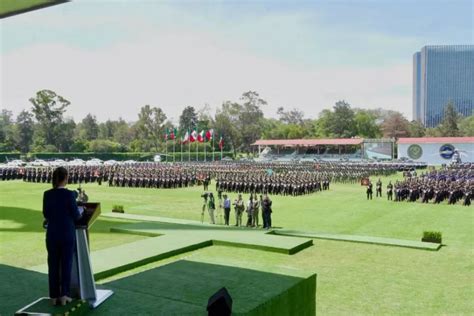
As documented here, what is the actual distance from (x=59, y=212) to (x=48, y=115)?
194 feet

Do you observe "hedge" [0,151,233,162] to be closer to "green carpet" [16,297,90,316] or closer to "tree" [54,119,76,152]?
"tree" [54,119,76,152]

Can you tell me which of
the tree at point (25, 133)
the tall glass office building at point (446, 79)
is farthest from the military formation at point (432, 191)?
the tall glass office building at point (446, 79)

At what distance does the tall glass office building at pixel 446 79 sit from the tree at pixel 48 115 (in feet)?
292

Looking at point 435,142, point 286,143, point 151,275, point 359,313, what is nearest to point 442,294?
point 359,313

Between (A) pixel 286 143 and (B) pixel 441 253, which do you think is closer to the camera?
(B) pixel 441 253

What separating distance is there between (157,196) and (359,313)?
58.3 feet

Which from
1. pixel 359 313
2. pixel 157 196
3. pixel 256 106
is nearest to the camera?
pixel 359 313

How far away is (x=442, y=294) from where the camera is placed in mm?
7754

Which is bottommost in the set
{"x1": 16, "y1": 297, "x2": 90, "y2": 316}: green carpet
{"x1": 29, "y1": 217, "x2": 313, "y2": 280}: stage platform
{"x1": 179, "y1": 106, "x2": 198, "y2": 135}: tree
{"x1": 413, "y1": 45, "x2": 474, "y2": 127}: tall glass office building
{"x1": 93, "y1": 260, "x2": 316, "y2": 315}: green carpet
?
{"x1": 29, "y1": 217, "x2": 313, "y2": 280}: stage platform

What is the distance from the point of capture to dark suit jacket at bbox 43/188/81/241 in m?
4.10

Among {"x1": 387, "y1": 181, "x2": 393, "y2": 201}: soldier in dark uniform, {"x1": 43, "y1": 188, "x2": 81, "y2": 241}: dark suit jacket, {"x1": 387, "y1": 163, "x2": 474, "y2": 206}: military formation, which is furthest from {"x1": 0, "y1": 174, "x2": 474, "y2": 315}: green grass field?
{"x1": 43, "y1": 188, "x2": 81, "y2": 241}: dark suit jacket

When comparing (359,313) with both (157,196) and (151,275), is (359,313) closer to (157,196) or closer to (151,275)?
(151,275)

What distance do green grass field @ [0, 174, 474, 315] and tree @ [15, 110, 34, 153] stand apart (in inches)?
1930

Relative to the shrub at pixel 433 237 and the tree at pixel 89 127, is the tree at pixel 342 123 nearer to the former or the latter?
the tree at pixel 89 127
